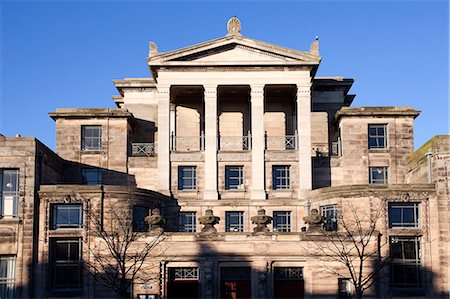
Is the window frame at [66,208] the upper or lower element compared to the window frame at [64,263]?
upper

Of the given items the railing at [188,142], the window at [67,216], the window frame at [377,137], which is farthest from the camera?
the railing at [188,142]

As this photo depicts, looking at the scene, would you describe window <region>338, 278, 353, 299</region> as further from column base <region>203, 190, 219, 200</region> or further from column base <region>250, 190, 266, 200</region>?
column base <region>203, 190, 219, 200</region>

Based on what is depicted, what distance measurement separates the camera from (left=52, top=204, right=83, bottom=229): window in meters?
42.7

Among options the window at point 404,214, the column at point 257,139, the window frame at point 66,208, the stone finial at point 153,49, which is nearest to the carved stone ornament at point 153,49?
the stone finial at point 153,49

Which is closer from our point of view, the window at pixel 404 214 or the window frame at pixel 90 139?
the window at pixel 404 214

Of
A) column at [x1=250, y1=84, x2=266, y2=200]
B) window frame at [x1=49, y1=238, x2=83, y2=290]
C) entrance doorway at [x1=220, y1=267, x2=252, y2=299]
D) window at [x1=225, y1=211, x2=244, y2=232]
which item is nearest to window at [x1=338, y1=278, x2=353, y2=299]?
entrance doorway at [x1=220, y1=267, x2=252, y2=299]

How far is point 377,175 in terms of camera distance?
50656 mm

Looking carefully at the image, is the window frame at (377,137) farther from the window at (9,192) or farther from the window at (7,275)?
the window at (7,275)

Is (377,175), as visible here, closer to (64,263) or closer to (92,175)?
(92,175)

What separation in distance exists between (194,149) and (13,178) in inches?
565

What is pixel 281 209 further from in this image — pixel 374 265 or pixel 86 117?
pixel 86 117

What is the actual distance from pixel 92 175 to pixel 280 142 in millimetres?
14243

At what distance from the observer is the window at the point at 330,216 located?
145 feet


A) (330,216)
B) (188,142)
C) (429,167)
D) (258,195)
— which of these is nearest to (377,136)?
(429,167)
